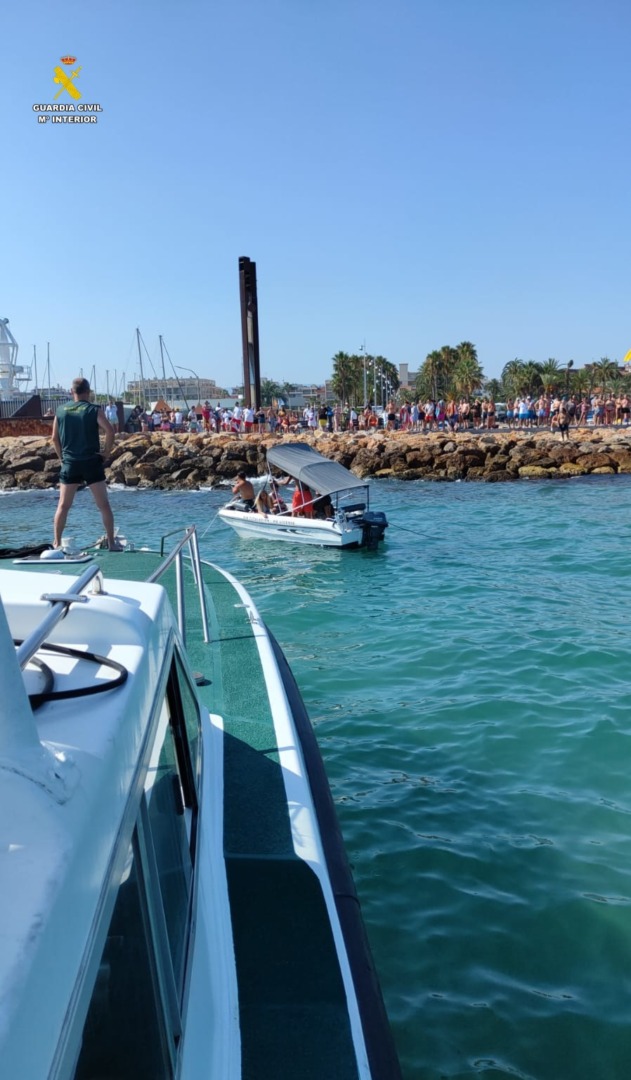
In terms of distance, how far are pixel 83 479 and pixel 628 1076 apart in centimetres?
649

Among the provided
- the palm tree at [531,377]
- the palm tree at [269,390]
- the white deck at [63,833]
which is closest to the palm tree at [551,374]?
the palm tree at [531,377]

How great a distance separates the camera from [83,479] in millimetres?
8203

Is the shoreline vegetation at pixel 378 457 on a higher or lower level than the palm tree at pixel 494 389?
lower

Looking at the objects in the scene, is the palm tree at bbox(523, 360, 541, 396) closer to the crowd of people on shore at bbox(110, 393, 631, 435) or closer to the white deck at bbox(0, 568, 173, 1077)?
the crowd of people on shore at bbox(110, 393, 631, 435)

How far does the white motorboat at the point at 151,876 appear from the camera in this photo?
1.36 metres

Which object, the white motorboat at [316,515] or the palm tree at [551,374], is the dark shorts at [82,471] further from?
the palm tree at [551,374]

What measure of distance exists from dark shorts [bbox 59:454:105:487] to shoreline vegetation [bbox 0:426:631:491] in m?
23.3

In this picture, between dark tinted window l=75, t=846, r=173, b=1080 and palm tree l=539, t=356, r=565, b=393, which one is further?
palm tree l=539, t=356, r=565, b=393

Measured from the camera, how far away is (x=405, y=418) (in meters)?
42.4

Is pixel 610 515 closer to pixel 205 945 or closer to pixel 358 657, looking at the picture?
pixel 358 657

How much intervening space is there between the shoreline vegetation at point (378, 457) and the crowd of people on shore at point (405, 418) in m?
2.87

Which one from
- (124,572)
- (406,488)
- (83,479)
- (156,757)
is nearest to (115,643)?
(156,757)

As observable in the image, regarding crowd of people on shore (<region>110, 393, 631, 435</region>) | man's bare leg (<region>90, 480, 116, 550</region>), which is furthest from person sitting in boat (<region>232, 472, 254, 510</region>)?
crowd of people on shore (<region>110, 393, 631, 435</region>)

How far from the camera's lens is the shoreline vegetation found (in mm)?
31078
